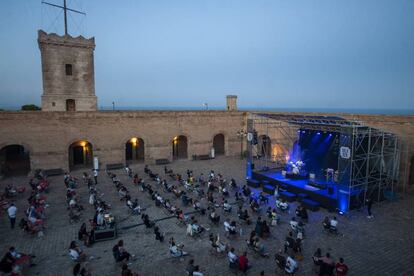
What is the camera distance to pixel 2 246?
40.0ft

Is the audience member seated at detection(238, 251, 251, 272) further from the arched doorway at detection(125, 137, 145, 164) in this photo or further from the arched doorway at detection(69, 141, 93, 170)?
the arched doorway at detection(125, 137, 145, 164)

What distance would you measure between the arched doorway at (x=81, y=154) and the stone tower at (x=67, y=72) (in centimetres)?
568

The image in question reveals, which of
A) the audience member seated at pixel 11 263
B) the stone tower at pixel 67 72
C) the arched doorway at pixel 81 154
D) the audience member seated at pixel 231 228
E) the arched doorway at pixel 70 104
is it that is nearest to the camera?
the audience member seated at pixel 11 263

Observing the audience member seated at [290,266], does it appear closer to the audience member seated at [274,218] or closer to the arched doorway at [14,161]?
the audience member seated at [274,218]

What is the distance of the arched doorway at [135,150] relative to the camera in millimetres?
31109

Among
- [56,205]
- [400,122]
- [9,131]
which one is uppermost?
[400,122]

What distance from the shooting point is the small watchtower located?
29.8 meters

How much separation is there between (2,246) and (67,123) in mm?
14298

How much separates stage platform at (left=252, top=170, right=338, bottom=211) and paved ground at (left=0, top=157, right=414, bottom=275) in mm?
861

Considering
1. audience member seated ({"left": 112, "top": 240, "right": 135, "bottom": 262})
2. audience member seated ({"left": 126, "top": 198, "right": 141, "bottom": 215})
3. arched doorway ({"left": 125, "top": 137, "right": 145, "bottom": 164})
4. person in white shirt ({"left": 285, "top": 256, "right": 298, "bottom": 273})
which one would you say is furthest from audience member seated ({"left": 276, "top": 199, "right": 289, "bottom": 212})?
arched doorway ({"left": 125, "top": 137, "right": 145, "bottom": 164})

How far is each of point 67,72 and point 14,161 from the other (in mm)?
11329

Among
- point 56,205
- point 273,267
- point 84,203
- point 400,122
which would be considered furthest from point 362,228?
point 56,205

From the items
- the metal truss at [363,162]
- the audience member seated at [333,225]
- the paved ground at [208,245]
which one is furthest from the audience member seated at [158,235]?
the metal truss at [363,162]

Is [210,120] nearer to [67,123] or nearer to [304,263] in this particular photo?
[67,123]
